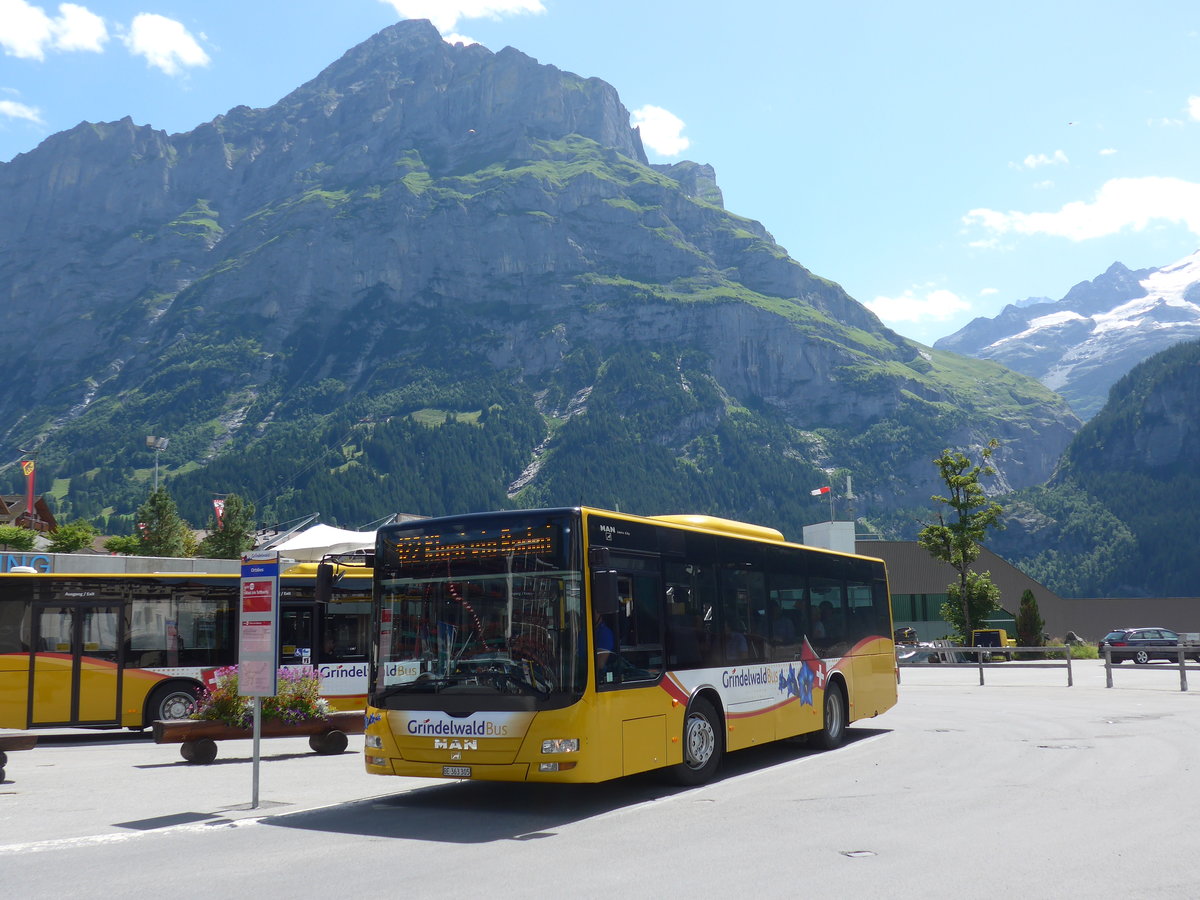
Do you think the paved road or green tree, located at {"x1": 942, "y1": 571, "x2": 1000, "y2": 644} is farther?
green tree, located at {"x1": 942, "y1": 571, "x2": 1000, "y2": 644}

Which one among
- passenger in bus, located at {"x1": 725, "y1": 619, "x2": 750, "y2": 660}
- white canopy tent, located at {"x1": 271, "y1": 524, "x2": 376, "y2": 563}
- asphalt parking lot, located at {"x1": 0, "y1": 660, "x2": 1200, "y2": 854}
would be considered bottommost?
asphalt parking lot, located at {"x1": 0, "y1": 660, "x2": 1200, "y2": 854}

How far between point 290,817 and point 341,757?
6188mm

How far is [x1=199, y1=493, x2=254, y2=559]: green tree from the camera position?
74750mm

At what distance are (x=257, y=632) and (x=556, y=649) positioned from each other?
3224mm

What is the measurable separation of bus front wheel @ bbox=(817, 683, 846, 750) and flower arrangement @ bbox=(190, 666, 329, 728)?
7548 mm

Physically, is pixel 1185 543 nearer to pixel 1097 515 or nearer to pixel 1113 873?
pixel 1097 515

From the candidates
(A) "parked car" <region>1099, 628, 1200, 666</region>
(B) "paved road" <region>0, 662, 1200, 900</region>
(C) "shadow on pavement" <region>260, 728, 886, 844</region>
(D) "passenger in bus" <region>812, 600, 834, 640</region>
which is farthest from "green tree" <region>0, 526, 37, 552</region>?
(C) "shadow on pavement" <region>260, 728, 886, 844</region>

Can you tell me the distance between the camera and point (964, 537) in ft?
175

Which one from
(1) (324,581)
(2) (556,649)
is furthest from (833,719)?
(1) (324,581)

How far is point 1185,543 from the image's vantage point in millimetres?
166875

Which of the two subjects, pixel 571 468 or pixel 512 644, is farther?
pixel 571 468

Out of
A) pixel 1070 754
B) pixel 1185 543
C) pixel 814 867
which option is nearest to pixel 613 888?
pixel 814 867

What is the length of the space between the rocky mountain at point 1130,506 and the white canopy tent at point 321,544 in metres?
162

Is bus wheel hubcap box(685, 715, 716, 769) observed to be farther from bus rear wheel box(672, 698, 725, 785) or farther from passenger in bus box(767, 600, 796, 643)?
passenger in bus box(767, 600, 796, 643)
